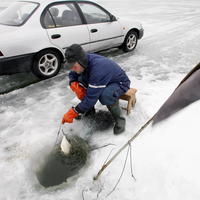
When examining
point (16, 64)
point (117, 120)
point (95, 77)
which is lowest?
point (117, 120)

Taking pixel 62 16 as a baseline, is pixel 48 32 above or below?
below

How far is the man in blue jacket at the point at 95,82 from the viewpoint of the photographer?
2.41 meters

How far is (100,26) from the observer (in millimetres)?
4809

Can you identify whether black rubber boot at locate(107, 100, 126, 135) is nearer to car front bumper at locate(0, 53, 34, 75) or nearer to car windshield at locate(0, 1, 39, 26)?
car front bumper at locate(0, 53, 34, 75)

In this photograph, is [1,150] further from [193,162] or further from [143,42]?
[143,42]

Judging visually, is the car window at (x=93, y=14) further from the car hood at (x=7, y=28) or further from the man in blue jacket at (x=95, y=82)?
the man in blue jacket at (x=95, y=82)

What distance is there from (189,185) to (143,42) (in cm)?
556

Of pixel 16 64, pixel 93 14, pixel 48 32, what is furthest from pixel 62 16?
pixel 16 64

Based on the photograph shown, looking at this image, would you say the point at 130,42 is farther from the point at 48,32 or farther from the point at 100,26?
the point at 48,32

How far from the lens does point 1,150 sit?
2.73 meters

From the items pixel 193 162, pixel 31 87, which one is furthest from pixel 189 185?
pixel 31 87

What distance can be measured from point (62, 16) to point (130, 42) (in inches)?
83.6

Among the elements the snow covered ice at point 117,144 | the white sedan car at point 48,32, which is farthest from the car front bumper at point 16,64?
the snow covered ice at point 117,144

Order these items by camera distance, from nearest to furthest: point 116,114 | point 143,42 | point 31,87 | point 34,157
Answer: point 34,157, point 116,114, point 31,87, point 143,42
